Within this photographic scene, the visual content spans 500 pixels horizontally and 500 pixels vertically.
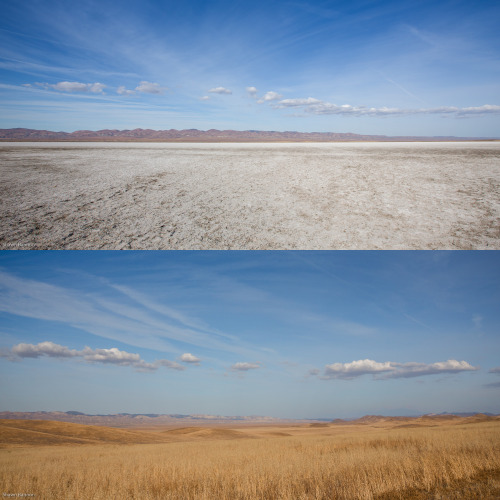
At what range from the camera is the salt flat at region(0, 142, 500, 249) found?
28.3ft

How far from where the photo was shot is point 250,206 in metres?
10.9

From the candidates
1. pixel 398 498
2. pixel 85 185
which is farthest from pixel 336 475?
pixel 85 185

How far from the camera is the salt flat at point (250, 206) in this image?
8.62 metres

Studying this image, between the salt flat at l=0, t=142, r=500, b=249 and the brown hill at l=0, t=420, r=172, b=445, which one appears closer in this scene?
the salt flat at l=0, t=142, r=500, b=249

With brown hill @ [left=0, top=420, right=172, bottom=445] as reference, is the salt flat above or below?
above

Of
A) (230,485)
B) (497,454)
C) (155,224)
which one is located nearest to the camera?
(230,485)

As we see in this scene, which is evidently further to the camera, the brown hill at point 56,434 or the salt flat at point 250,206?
the brown hill at point 56,434

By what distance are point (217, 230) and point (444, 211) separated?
6.39 m

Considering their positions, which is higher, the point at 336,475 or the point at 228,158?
the point at 228,158

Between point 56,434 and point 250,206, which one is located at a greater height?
point 250,206

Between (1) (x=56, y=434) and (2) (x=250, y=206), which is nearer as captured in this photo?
(2) (x=250, y=206)

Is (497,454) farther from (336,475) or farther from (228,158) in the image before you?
(228,158)

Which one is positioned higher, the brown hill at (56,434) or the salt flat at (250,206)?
the salt flat at (250,206)

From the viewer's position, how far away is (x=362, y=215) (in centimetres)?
1021
